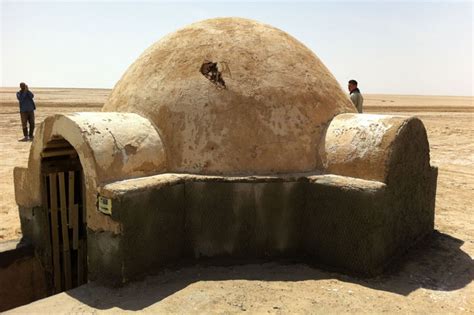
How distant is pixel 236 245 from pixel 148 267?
1073 millimetres

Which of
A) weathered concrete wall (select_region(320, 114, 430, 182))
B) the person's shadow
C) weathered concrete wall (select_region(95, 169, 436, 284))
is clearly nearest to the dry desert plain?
the person's shadow

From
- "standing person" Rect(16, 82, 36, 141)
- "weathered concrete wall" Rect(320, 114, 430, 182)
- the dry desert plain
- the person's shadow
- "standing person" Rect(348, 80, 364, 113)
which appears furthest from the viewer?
"standing person" Rect(16, 82, 36, 141)

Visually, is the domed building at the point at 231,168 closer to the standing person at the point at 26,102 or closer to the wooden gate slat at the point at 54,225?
the wooden gate slat at the point at 54,225

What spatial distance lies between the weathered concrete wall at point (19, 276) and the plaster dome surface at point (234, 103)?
2419 millimetres

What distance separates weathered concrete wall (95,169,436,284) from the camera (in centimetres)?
472

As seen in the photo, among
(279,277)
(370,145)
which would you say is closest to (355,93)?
(370,145)


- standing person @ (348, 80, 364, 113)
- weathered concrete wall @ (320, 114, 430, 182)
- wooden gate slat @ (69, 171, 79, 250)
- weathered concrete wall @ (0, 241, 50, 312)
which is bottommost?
weathered concrete wall @ (0, 241, 50, 312)

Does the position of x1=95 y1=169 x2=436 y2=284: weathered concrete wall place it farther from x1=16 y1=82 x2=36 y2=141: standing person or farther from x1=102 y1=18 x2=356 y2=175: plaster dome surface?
x1=16 y1=82 x2=36 y2=141: standing person

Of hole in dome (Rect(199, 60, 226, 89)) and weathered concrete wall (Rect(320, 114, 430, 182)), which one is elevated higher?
hole in dome (Rect(199, 60, 226, 89))

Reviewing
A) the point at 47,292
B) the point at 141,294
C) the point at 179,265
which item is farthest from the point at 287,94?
the point at 47,292

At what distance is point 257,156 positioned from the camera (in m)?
5.14

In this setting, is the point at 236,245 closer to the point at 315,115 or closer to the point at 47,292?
the point at 315,115

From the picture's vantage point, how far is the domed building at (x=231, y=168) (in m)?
4.68

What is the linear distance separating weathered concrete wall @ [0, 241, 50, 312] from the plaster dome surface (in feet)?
7.94
